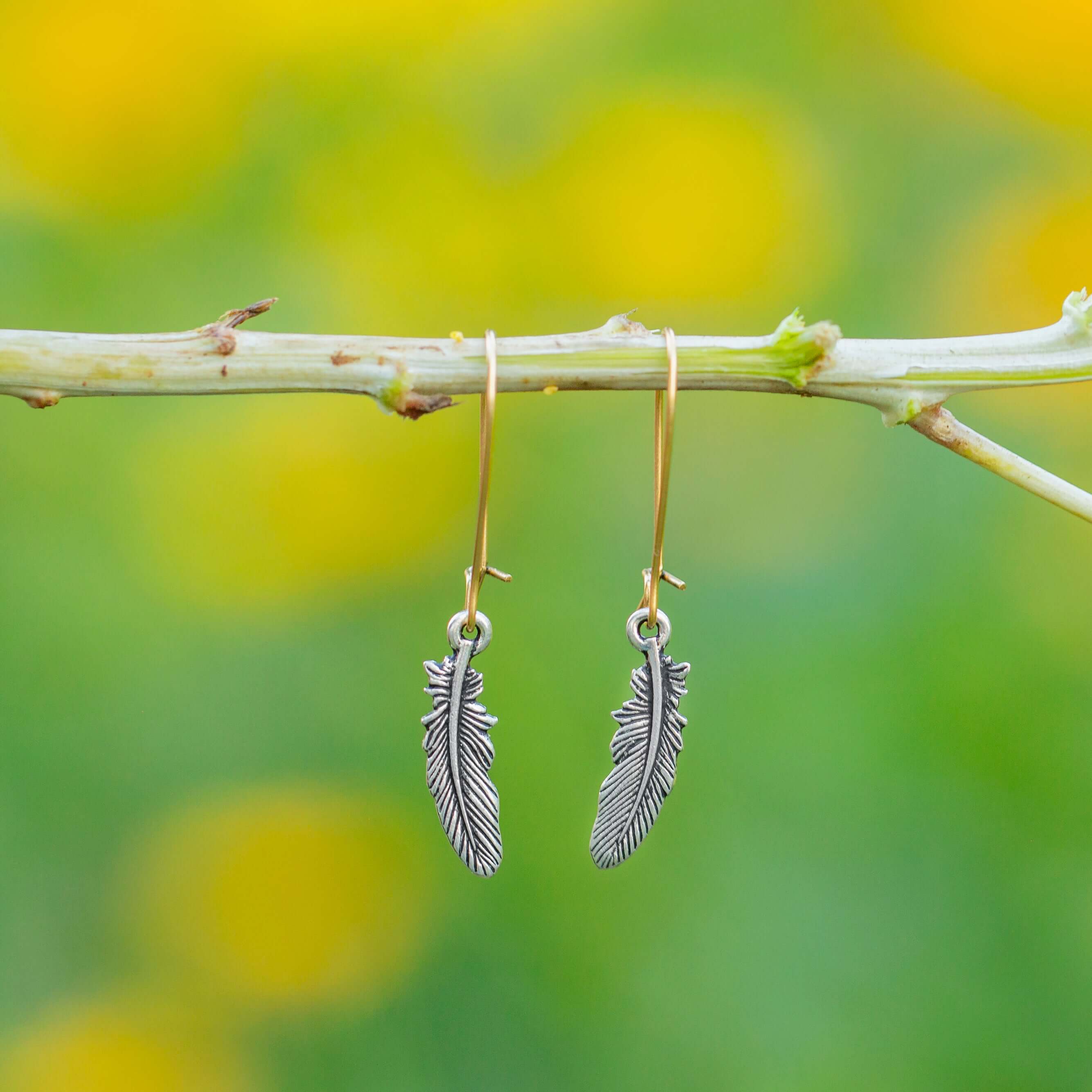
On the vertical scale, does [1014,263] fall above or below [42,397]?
above

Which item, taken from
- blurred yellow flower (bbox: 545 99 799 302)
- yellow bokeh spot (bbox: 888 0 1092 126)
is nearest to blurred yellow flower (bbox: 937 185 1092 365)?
yellow bokeh spot (bbox: 888 0 1092 126)

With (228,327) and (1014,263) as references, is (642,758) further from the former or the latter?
(1014,263)

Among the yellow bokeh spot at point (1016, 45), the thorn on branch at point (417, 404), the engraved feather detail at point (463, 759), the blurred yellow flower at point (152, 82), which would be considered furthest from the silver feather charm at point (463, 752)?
the yellow bokeh spot at point (1016, 45)

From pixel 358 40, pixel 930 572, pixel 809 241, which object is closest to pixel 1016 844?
pixel 930 572

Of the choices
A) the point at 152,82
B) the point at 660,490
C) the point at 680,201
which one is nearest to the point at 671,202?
the point at 680,201

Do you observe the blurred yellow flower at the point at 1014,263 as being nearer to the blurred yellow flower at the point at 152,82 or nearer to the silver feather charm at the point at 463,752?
the blurred yellow flower at the point at 152,82

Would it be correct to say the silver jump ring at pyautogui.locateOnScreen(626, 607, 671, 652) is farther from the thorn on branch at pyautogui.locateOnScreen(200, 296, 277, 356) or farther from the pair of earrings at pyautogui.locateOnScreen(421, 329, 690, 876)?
the thorn on branch at pyautogui.locateOnScreen(200, 296, 277, 356)
